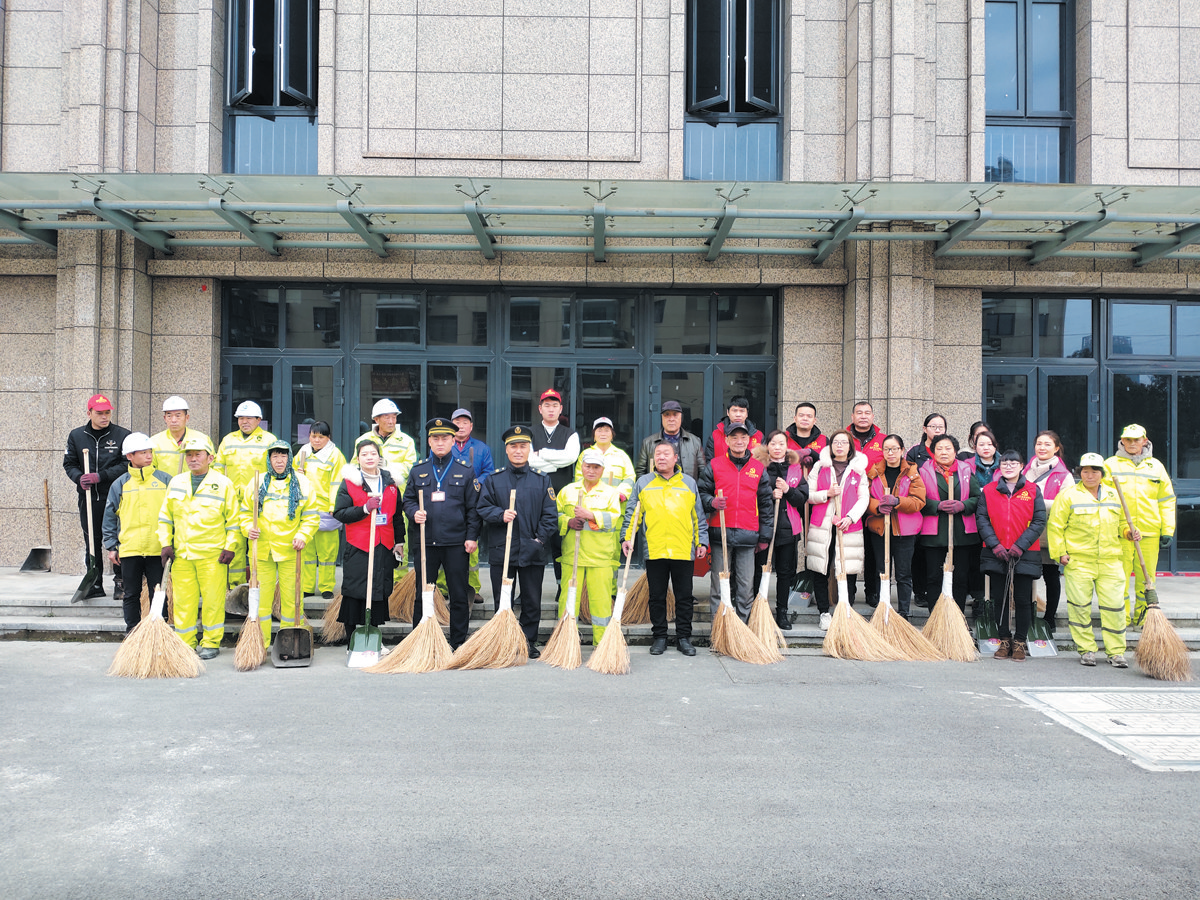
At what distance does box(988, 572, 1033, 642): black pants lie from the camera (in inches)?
293

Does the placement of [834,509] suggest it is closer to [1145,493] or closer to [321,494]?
[1145,493]

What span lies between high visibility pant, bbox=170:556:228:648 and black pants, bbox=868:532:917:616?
20.0 feet

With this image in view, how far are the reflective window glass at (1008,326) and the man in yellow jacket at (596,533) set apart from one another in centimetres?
664

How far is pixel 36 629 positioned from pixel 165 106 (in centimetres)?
696

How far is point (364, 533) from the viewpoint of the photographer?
729cm

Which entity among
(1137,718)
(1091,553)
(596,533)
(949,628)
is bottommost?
(1137,718)

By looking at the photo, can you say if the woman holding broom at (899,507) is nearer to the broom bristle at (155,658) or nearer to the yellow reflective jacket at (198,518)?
the yellow reflective jacket at (198,518)

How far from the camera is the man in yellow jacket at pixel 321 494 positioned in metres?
7.79

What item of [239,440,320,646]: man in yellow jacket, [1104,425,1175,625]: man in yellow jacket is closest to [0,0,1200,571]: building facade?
[1104,425,1175,625]: man in yellow jacket

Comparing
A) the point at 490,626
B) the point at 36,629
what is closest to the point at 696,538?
the point at 490,626

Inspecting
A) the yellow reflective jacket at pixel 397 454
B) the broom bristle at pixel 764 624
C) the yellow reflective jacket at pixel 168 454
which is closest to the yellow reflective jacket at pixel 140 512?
the yellow reflective jacket at pixel 168 454

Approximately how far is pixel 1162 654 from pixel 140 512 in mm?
8709

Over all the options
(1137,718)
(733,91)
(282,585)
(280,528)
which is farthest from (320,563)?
(733,91)

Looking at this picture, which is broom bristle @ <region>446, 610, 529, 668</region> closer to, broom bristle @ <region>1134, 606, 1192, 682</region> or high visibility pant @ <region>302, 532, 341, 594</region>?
high visibility pant @ <region>302, 532, 341, 594</region>
